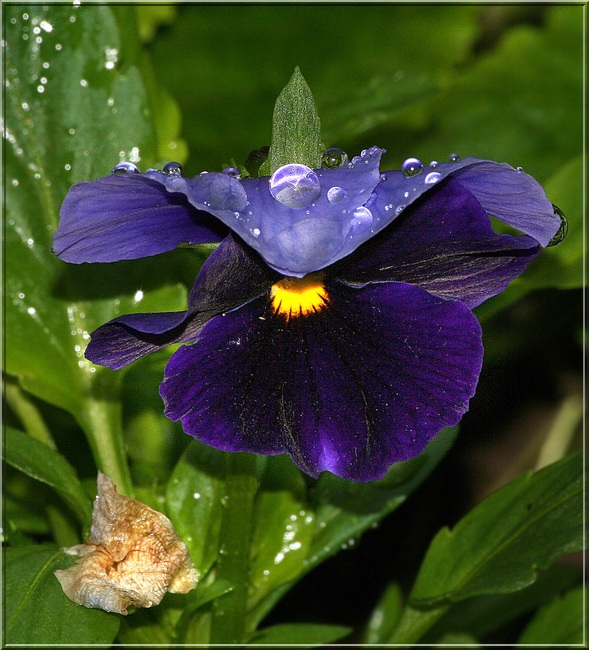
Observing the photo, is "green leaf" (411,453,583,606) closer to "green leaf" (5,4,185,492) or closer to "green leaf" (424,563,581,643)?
"green leaf" (424,563,581,643)

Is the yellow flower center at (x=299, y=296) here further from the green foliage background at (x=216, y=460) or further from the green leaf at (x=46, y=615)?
the green leaf at (x=46, y=615)

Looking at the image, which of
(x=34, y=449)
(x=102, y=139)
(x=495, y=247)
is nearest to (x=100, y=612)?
(x=34, y=449)

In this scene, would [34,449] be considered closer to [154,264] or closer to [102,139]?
[154,264]

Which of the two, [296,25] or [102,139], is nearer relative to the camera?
[102,139]

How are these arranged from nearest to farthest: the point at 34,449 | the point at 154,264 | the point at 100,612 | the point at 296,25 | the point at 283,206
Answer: the point at 283,206 < the point at 100,612 < the point at 34,449 < the point at 154,264 < the point at 296,25

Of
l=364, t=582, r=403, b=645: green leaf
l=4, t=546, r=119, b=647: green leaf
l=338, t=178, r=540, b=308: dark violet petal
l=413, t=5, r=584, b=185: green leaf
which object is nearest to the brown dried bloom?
l=4, t=546, r=119, b=647: green leaf

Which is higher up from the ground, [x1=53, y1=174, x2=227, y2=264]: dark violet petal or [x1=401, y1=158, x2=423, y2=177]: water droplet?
[x1=401, y1=158, x2=423, y2=177]: water droplet
